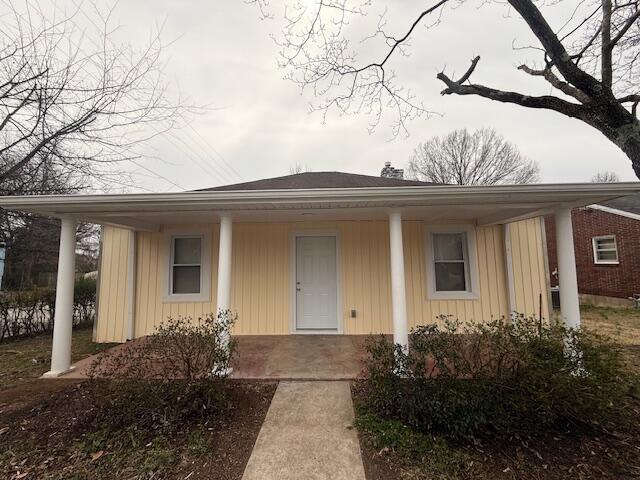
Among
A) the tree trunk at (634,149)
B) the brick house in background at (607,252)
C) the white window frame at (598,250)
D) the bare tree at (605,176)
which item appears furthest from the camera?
the bare tree at (605,176)

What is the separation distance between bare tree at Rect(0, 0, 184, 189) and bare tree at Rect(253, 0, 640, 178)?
3850mm

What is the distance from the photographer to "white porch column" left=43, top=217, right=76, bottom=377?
4273 mm

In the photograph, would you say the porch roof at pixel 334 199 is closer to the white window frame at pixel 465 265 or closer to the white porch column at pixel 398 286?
the white porch column at pixel 398 286

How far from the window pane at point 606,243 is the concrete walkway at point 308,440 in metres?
13.5

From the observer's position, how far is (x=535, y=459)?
241 cm

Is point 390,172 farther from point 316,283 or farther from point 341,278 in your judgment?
point 316,283

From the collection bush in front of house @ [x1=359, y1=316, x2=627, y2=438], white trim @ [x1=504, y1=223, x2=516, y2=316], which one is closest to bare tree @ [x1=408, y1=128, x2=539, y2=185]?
white trim @ [x1=504, y1=223, x2=516, y2=316]

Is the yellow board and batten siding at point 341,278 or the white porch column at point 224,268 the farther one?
the yellow board and batten siding at point 341,278

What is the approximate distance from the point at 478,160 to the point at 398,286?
1870cm

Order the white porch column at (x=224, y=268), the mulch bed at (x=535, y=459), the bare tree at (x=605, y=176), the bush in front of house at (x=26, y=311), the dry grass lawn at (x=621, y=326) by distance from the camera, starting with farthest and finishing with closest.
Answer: the bare tree at (x=605, y=176) < the bush in front of house at (x=26, y=311) < the dry grass lawn at (x=621, y=326) < the white porch column at (x=224, y=268) < the mulch bed at (x=535, y=459)

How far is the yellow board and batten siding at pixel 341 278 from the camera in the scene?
593 cm

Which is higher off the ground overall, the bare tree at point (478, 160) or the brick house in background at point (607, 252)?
the bare tree at point (478, 160)

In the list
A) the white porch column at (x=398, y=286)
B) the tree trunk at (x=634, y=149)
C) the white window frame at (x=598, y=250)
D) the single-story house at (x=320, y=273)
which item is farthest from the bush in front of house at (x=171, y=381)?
the white window frame at (x=598, y=250)

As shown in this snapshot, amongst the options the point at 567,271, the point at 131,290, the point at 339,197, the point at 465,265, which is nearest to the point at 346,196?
the point at 339,197
